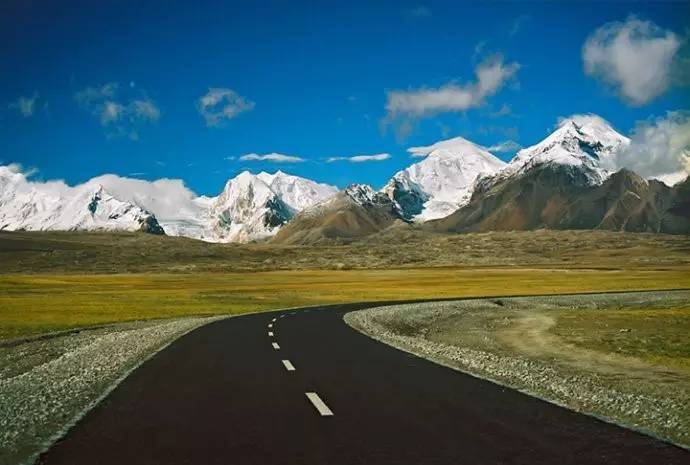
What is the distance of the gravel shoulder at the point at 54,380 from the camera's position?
11047 millimetres

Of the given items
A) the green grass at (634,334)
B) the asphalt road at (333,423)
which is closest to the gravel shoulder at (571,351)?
the green grass at (634,334)

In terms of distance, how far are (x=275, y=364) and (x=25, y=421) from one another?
8.71 m

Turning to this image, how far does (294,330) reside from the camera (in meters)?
33.3

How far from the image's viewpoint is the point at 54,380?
1747cm

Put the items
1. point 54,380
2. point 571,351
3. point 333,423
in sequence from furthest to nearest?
1. point 571,351
2. point 54,380
3. point 333,423

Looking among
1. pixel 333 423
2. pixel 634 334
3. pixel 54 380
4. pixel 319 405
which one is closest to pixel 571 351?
pixel 634 334

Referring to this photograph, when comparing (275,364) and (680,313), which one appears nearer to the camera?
(275,364)

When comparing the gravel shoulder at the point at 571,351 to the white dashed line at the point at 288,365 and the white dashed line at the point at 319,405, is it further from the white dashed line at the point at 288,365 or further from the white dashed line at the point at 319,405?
the white dashed line at the point at 319,405

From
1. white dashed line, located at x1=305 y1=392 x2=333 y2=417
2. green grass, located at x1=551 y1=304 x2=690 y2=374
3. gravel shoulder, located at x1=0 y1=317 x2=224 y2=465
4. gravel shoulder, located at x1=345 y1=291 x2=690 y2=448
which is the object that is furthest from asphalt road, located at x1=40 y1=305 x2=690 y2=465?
green grass, located at x1=551 y1=304 x2=690 y2=374

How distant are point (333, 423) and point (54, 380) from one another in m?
9.17

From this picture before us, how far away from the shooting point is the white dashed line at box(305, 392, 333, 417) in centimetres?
1257

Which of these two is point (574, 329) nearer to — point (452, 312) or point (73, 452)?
point (452, 312)

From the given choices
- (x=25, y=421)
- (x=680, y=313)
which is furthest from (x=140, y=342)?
(x=680, y=313)

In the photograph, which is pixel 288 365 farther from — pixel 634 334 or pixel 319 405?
pixel 634 334
